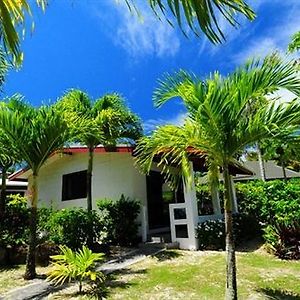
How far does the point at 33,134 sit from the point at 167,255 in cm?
549

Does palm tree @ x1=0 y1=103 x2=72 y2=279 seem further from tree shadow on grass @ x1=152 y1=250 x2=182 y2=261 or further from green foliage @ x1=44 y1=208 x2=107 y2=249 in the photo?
tree shadow on grass @ x1=152 y1=250 x2=182 y2=261

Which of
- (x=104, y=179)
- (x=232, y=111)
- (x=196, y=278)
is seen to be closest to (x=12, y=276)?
(x=196, y=278)

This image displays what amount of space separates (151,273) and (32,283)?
2.89m

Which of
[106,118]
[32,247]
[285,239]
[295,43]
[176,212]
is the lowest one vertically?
[285,239]

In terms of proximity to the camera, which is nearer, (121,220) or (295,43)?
(295,43)

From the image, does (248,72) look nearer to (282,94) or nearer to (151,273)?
(282,94)

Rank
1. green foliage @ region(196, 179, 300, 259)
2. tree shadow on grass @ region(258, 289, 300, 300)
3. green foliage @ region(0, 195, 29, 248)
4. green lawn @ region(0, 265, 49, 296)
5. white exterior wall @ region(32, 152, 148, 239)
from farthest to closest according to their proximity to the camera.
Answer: white exterior wall @ region(32, 152, 148, 239), green foliage @ region(0, 195, 29, 248), green foliage @ region(196, 179, 300, 259), green lawn @ region(0, 265, 49, 296), tree shadow on grass @ region(258, 289, 300, 300)

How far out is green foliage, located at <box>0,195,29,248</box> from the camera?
11.1m

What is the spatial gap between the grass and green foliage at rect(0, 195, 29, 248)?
134cm

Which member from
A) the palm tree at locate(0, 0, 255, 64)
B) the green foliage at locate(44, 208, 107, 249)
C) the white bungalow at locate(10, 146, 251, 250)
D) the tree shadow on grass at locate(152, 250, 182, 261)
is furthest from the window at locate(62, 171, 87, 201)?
the palm tree at locate(0, 0, 255, 64)

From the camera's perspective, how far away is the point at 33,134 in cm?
889

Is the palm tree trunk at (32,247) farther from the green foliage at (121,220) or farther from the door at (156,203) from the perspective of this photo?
the door at (156,203)

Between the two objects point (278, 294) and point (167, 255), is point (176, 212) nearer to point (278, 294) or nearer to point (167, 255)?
point (167, 255)

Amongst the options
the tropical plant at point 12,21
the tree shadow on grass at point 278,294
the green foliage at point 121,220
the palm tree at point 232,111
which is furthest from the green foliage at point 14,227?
the tropical plant at point 12,21
